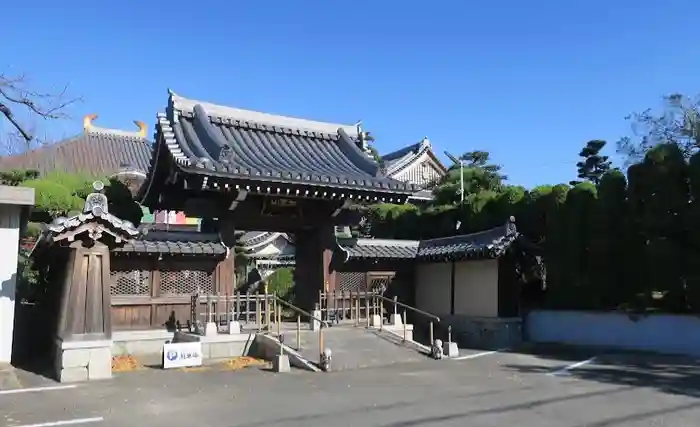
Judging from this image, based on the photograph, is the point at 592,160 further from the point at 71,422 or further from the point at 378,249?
the point at 71,422

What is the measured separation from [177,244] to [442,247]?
26.5 ft

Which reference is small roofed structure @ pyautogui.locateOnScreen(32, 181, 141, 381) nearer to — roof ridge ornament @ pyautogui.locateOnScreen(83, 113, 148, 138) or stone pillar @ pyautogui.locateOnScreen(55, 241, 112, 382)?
stone pillar @ pyautogui.locateOnScreen(55, 241, 112, 382)

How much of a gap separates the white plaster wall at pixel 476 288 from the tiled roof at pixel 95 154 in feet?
72.2

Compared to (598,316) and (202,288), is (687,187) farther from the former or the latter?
(202,288)

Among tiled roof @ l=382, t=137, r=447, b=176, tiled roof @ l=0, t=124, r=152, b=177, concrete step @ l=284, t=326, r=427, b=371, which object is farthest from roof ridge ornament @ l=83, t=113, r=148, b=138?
concrete step @ l=284, t=326, r=427, b=371

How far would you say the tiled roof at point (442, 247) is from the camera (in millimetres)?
16750

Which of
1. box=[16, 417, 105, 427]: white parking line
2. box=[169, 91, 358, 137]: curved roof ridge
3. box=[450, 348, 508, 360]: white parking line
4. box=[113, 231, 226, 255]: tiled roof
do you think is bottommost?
box=[450, 348, 508, 360]: white parking line

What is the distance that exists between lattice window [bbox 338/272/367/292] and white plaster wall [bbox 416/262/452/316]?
2.51 meters

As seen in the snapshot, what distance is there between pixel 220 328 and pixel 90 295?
3.71 meters

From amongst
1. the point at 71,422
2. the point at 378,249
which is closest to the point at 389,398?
the point at 71,422

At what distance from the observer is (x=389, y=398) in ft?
30.9

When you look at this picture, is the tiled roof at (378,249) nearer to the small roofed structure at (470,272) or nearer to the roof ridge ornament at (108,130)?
the small roofed structure at (470,272)

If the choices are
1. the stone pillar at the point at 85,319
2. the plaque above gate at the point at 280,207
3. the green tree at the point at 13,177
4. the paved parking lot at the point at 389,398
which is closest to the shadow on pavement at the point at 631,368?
the paved parking lot at the point at 389,398

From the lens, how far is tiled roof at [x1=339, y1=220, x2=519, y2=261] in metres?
16.8
